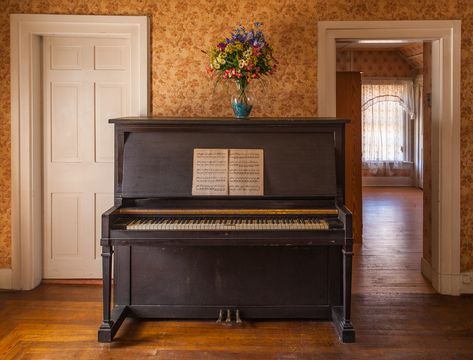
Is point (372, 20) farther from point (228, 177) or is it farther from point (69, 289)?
point (69, 289)

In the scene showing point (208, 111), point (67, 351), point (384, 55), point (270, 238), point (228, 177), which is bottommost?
point (67, 351)

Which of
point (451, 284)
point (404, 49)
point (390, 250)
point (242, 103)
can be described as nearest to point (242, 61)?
point (242, 103)

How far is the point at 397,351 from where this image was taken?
11.8 ft

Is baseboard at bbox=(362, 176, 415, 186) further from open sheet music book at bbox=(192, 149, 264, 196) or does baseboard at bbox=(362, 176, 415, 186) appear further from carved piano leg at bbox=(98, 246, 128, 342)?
carved piano leg at bbox=(98, 246, 128, 342)

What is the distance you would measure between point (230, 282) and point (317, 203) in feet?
2.62

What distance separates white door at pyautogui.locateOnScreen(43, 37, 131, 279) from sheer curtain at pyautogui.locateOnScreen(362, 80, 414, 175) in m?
8.66

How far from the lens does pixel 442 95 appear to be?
4.78 m

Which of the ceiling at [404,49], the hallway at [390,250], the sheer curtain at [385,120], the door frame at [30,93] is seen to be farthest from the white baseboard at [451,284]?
the sheer curtain at [385,120]

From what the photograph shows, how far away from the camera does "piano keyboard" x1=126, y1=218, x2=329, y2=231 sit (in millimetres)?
3686

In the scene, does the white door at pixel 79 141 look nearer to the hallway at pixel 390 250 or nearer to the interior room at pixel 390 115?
the hallway at pixel 390 250

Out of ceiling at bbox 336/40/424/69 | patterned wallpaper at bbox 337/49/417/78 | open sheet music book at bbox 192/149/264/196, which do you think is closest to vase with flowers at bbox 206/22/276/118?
open sheet music book at bbox 192/149/264/196

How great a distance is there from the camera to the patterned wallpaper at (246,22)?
4.79 meters

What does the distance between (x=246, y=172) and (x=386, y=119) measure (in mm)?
9622

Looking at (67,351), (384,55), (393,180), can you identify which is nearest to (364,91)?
(384,55)
